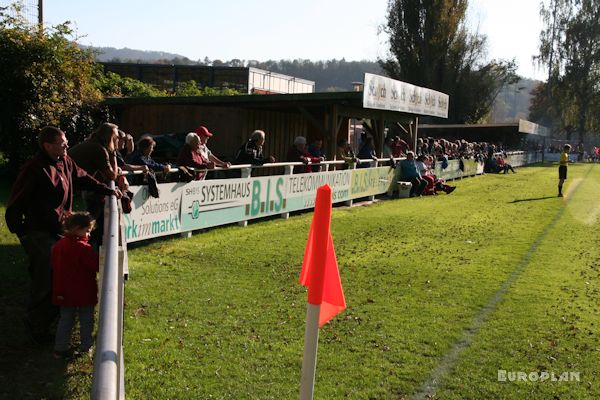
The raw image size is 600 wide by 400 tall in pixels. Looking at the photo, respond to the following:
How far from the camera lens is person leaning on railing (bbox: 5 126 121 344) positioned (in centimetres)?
553

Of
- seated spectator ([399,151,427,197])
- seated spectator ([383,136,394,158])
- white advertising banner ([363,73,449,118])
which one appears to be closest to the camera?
white advertising banner ([363,73,449,118])

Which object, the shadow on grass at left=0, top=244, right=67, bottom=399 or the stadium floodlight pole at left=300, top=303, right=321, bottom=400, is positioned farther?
the shadow on grass at left=0, top=244, right=67, bottom=399

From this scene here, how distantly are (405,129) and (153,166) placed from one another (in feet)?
60.7

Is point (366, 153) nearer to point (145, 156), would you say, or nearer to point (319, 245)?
point (145, 156)

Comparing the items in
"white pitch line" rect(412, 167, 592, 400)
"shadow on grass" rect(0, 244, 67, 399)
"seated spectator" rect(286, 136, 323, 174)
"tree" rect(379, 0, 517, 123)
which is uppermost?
"tree" rect(379, 0, 517, 123)

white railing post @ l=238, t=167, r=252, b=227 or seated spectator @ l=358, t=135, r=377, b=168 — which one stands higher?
seated spectator @ l=358, t=135, r=377, b=168

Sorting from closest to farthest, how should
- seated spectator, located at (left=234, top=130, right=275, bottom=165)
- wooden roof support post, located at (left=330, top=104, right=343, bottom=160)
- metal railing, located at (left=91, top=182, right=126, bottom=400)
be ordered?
metal railing, located at (left=91, top=182, right=126, bottom=400) → seated spectator, located at (left=234, top=130, right=275, bottom=165) → wooden roof support post, located at (left=330, top=104, right=343, bottom=160)

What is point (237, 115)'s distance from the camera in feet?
65.3

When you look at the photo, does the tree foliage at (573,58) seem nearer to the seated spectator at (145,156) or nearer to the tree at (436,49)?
the tree at (436,49)

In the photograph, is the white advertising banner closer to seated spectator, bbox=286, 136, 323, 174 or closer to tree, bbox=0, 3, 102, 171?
seated spectator, bbox=286, 136, 323, 174

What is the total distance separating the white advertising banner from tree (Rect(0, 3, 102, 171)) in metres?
8.47

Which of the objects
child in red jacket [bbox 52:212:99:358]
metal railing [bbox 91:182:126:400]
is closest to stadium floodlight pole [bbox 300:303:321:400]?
metal railing [bbox 91:182:126:400]

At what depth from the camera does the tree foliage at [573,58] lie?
71250 mm

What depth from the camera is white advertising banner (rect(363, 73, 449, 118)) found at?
18094 mm
